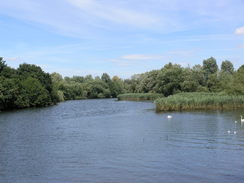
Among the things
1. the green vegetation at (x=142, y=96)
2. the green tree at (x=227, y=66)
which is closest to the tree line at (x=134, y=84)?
the green tree at (x=227, y=66)

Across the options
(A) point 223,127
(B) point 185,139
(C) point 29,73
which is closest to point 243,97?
(A) point 223,127

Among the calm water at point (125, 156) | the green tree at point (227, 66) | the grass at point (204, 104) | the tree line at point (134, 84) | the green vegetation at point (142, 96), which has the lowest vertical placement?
the calm water at point (125, 156)

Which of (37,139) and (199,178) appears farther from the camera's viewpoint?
(37,139)

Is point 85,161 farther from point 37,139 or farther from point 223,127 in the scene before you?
point 223,127

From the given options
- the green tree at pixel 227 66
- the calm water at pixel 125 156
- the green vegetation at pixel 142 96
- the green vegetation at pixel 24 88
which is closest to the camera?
the calm water at pixel 125 156

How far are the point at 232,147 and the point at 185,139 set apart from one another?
3861 mm


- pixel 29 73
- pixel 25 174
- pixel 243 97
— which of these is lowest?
pixel 25 174

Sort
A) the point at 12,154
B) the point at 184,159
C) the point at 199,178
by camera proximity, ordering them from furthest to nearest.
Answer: the point at 12,154 < the point at 184,159 < the point at 199,178

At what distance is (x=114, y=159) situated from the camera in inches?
670

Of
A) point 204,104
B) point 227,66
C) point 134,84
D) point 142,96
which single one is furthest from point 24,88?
point 227,66

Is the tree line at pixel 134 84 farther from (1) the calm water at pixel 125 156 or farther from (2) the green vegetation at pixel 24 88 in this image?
(1) the calm water at pixel 125 156

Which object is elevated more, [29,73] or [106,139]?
[29,73]

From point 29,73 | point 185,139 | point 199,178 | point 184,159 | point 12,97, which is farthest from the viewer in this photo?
point 29,73

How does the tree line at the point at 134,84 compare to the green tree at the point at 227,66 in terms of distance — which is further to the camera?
the green tree at the point at 227,66
